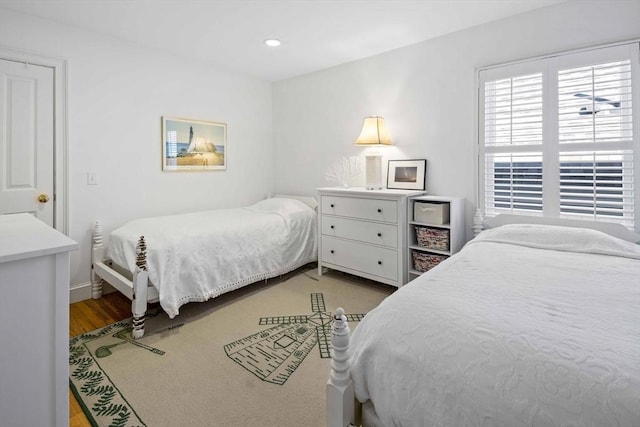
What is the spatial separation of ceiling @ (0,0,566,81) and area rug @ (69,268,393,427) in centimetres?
240

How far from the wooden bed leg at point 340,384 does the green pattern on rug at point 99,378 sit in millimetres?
1051

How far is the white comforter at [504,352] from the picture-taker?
32.9 inches

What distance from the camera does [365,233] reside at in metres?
3.30

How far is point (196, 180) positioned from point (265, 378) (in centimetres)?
265

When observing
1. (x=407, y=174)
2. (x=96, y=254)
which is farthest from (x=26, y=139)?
(x=407, y=174)

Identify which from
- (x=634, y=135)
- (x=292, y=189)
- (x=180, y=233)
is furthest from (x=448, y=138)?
(x=180, y=233)

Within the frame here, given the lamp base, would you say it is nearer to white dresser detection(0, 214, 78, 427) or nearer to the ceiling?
the ceiling

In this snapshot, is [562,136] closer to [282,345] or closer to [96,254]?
[282,345]

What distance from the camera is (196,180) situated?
3977 mm

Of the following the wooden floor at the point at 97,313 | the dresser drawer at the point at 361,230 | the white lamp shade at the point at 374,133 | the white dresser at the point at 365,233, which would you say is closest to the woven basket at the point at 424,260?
the white dresser at the point at 365,233

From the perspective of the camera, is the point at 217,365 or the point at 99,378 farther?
the point at 217,365

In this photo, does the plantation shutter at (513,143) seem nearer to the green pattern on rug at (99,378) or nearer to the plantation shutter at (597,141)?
the plantation shutter at (597,141)

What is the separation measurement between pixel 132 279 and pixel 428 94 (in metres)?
3.06

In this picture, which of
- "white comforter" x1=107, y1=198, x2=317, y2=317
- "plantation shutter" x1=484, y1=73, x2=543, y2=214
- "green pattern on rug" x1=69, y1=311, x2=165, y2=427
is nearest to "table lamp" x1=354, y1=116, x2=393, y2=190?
"white comforter" x1=107, y1=198, x2=317, y2=317
